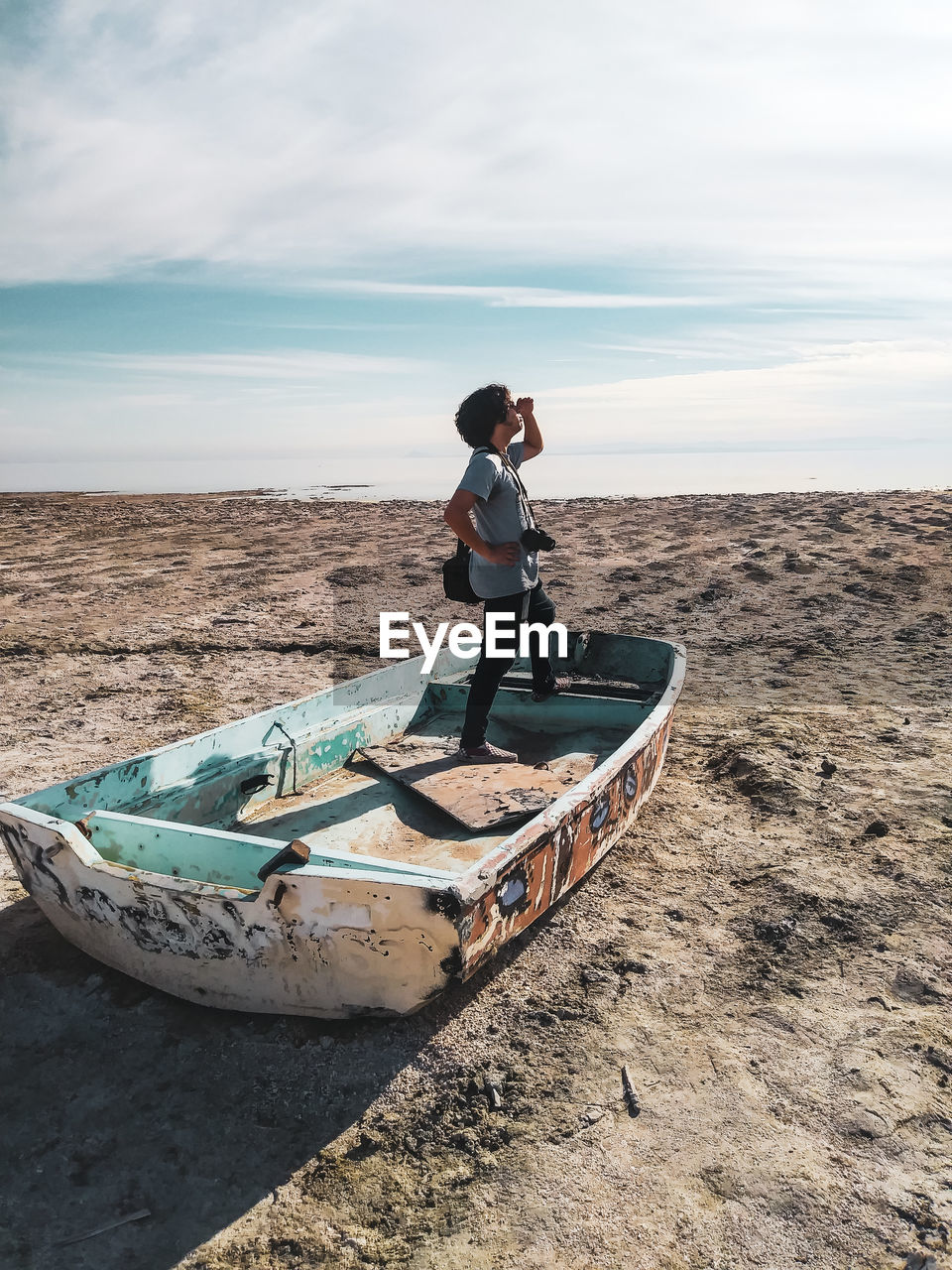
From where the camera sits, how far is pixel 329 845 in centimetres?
408

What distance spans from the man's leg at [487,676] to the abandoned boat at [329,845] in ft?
0.69

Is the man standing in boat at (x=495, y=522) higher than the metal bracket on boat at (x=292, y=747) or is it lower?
higher

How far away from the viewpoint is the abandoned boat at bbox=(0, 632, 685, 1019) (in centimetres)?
277

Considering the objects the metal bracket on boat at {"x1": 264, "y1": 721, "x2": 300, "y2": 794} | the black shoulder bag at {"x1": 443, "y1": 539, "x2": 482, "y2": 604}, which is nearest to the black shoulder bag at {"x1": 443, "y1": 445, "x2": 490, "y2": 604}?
the black shoulder bag at {"x1": 443, "y1": 539, "x2": 482, "y2": 604}

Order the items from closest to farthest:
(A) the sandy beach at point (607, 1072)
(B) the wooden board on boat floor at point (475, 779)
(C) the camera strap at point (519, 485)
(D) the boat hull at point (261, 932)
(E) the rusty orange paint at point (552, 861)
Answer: (A) the sandy beach at point (607, 1072), (D) the boat hull at point (261, 932), (E) the rusty orange paint at point (552, 861), (B) the wooden board on boat floor at point (475, 779), (C) the camera strap at point (519, 485)

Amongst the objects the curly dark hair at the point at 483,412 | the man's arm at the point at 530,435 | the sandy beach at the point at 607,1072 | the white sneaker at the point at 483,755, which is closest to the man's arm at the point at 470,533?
the curly dark hair at the point at 483,412

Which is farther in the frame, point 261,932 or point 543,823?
point 543,823

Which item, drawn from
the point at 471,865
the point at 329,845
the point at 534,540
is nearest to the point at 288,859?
the point at 471,865

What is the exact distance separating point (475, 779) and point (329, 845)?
96 centimetres

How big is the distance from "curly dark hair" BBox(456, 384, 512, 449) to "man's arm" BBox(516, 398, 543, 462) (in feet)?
1.39

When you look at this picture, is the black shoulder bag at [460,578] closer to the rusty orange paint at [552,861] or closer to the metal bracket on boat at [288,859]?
the rusty orange paint at [552,861]

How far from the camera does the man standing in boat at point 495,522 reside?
14.1ft

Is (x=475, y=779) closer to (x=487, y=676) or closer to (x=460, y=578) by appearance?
(x=487, y=676)

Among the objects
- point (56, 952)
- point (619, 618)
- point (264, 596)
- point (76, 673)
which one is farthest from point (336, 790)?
point (264, 596)
